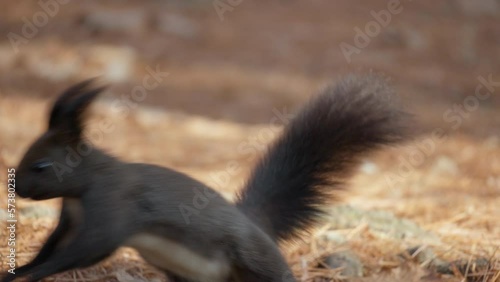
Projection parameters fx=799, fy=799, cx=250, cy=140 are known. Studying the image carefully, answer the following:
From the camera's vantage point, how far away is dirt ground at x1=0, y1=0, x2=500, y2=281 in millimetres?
3191

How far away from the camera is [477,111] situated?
24.0ft

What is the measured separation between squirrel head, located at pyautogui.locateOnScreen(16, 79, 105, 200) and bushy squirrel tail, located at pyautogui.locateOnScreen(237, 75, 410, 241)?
670 millimetres

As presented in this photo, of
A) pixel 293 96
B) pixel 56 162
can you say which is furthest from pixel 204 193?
pixel 293 96

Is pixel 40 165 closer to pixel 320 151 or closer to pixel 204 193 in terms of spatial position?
pixel 204 193

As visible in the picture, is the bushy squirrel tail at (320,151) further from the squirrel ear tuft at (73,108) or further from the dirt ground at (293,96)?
the squirrel ear tuft at (73,108)

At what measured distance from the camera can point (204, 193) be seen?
235 centimetres

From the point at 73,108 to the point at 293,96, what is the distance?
533 cm

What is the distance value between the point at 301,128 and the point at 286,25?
21.4 feet

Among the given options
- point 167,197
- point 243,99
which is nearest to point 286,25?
point 243,99

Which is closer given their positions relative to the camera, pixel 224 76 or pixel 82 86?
pixel 82 86

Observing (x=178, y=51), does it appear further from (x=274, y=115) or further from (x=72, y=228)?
(x=72, y=228)

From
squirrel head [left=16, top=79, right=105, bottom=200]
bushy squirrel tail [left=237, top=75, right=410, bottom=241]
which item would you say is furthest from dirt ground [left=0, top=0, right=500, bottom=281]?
squirrel head [left=16, top=79, right=105, bottom=200]

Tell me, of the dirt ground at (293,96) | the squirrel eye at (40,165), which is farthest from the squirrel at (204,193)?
the dirt ground at (293,96)

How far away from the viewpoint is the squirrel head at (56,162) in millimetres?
2100
